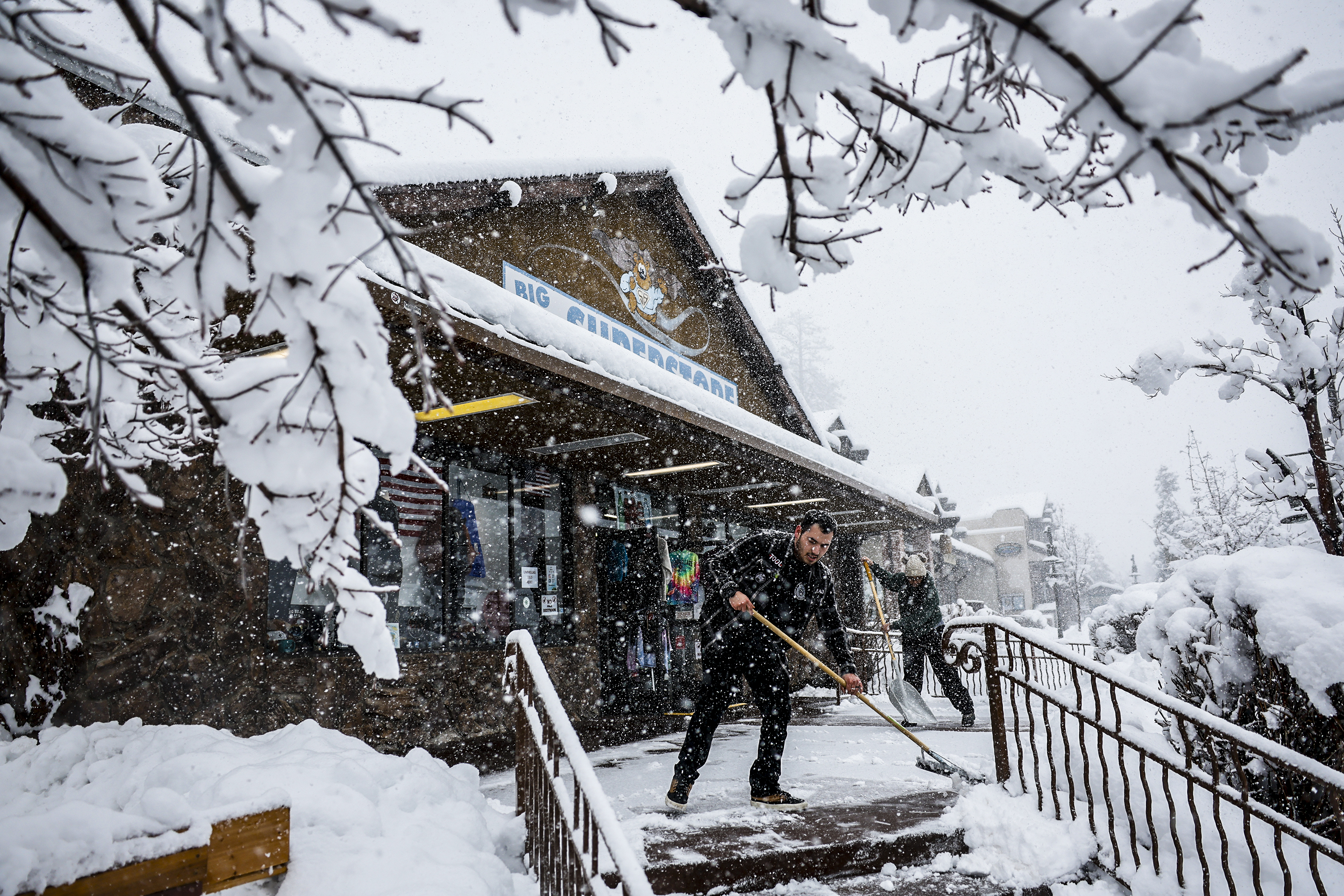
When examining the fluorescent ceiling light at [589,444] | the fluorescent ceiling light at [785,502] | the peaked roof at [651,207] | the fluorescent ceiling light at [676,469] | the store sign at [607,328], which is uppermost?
the peaked roof at [651,207]

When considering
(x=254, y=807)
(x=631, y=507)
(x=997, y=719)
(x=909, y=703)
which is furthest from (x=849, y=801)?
(x=631, y=507)

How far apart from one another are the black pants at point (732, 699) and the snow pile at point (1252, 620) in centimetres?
249

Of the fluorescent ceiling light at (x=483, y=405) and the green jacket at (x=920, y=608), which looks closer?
the fluorescent ceiling light at (x=483, y=405)

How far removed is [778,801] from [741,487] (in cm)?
576

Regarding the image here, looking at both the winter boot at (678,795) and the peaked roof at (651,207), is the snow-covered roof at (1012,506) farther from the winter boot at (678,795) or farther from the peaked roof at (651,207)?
the winter boot at (678,795)

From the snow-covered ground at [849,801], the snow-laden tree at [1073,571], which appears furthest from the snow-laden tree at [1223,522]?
the snow-covered ground at [849,801]

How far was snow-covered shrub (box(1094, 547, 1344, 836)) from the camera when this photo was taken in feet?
11.7

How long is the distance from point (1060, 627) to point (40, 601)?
39.5m

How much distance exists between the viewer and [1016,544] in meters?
46.3

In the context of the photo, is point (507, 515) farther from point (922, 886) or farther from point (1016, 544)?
point (1016, 544)

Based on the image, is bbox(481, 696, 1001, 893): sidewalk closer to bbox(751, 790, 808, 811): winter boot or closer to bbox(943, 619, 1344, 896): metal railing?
bbox(751, 790, 808, 811): winter boot

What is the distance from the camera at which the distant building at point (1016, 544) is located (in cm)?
4528

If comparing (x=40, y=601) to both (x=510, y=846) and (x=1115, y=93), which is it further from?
(x=1115, y=93)

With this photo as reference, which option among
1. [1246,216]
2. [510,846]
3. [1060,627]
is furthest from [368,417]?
[1060,627]
